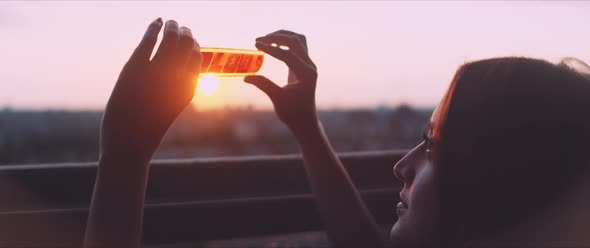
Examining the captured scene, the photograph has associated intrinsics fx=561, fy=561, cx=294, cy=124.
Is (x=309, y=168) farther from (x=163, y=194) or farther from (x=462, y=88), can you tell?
(x=462, y=88)

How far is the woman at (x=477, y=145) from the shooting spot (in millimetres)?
1016

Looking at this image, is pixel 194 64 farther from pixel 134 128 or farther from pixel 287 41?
pixel 287 41

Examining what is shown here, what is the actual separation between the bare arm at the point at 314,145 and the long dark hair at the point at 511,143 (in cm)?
A: 65

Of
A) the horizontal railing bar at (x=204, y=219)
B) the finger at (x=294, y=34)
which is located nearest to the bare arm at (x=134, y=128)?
the finger at (x=294, y=34)

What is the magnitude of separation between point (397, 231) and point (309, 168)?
49 centimetres

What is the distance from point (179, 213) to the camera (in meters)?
2.06

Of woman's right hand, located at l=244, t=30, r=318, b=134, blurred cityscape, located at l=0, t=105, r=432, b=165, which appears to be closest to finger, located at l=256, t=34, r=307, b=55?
woman's right hand, located at l=244, t=30, r=318, b=134

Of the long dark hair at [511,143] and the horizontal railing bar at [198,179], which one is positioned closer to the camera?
the long dark hair at [511,143]

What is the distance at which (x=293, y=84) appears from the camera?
166cm

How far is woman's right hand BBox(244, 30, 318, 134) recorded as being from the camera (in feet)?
5.35

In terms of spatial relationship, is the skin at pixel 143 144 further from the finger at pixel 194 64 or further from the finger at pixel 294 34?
the finger at pixel 294 34

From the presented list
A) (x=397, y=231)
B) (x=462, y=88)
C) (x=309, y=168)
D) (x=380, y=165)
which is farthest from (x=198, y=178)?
(x=462, y=88)

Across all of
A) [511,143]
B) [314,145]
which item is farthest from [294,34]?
[511,143]

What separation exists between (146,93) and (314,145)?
0.74 m
